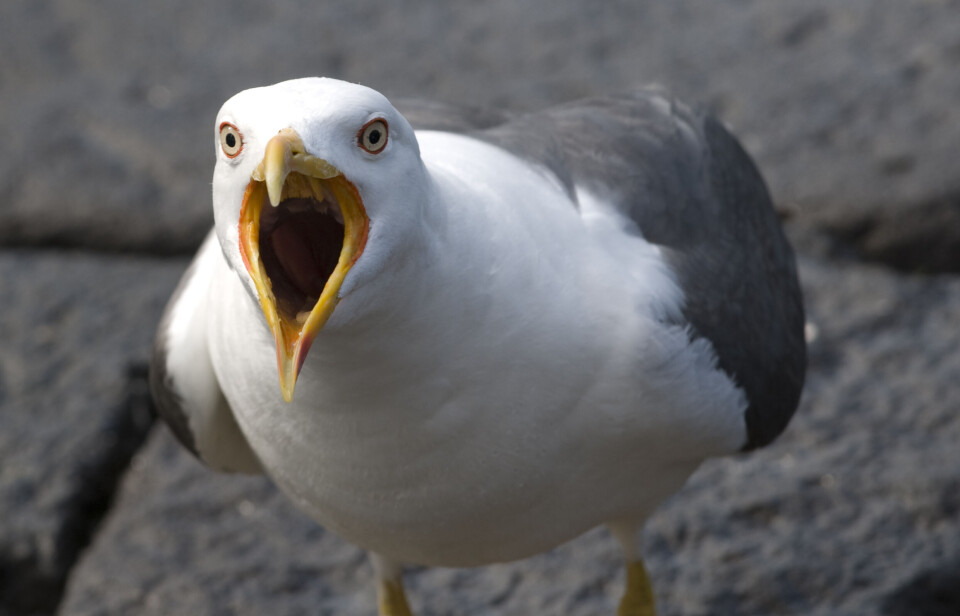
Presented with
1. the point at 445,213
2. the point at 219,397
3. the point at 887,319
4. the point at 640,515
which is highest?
the point at 445,213

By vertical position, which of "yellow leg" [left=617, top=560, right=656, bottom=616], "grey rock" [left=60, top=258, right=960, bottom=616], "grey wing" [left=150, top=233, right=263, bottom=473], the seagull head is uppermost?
the seagull head

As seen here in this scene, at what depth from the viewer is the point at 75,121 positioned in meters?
4.55

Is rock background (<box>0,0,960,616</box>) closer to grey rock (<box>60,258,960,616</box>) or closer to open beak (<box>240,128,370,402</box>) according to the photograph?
grey rock (<box>60,258,960,616</box>)

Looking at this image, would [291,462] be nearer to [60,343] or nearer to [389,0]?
[60,343]

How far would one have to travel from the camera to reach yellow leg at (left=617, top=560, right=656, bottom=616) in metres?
2.67

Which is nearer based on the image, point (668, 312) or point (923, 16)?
point (668, 312)

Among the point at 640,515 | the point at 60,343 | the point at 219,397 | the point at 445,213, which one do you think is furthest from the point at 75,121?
the point at 445,213

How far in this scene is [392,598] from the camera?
2689 mm

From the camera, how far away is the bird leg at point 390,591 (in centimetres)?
265

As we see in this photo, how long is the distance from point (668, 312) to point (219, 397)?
802 millimetres

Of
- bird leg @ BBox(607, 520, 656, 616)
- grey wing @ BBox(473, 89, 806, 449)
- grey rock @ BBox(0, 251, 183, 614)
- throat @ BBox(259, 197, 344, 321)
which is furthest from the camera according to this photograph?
grey rock @ BBox(0, 251, 183, 614)

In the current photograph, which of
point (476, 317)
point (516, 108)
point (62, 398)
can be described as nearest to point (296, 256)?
point (476, 317)

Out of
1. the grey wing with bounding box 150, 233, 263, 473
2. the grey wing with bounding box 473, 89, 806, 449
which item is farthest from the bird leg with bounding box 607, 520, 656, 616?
the grey wing with bounding box 150, 233, 263, 473

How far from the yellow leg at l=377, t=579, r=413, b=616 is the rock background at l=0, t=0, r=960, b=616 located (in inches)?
10.2
